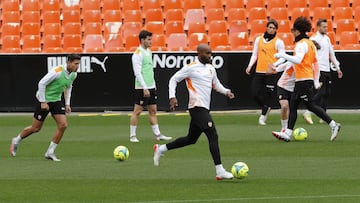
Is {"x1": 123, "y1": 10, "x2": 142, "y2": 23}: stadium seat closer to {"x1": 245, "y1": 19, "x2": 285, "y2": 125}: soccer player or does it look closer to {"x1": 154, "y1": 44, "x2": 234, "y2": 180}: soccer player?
{"x1": 245, "y1": 19, "x2": 285, "y2": 125}: soccer player

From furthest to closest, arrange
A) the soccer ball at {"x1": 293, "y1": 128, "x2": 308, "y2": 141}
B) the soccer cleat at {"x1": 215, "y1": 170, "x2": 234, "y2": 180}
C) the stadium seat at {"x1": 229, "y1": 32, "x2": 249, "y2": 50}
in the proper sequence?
1. the stadium seat at {"x1": 229, "y1": 32, "x2": 249, "y2": 50}
2. the soccer ball at {"x1": 293, "y1": 128, "x2": 308, "y2": 141}
3. the soccer cleat at {"x1": 215, "y1": 170, "x2": 234, "y2": 180}

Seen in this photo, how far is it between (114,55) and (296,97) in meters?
9.21

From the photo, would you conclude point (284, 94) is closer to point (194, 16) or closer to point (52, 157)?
point (52, 157)

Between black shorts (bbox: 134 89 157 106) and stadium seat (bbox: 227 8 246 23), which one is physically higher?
stadium seat (bbox: 227 8 246 23)

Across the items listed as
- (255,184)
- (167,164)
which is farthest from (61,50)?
(255,184)

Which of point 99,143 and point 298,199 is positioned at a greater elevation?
point 298,199

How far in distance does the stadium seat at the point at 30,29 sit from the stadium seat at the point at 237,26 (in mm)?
5719

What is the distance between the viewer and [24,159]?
57.6 feet

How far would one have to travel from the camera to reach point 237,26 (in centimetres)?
2967

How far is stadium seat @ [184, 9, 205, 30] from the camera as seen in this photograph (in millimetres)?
30266

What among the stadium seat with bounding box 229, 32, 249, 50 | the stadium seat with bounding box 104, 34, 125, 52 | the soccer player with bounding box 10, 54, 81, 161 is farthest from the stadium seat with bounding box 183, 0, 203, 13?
the soccer player with bounding box 10, 54, 81, 161

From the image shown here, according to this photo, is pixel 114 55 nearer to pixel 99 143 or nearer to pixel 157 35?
A: pixel 157 35

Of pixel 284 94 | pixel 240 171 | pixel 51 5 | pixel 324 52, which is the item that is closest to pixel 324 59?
pixel 324 52

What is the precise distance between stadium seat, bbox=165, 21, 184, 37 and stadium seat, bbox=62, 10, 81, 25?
2818 mm
